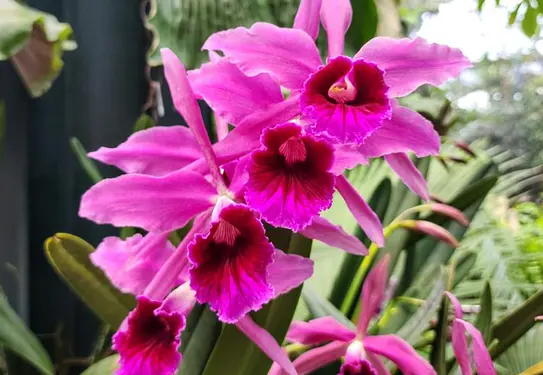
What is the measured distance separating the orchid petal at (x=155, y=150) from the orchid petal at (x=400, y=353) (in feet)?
0.68

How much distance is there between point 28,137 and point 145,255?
2.09ft

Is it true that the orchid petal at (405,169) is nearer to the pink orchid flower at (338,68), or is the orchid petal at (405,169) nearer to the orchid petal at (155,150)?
the pink orchid flower at (338,68)

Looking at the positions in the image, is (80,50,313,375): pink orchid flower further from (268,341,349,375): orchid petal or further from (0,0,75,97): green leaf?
(0,0,75,97): green leaf

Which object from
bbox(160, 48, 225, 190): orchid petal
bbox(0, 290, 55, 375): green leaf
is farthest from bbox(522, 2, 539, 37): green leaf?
bbox(0, 290, 55, 375): green leaf

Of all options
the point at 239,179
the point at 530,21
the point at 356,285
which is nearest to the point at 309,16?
the point at 239,179

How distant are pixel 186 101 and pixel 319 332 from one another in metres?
0.22

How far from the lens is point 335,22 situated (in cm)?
34

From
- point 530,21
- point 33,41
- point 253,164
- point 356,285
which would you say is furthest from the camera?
point 530,21

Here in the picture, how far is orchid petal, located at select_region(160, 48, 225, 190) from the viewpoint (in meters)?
0.32

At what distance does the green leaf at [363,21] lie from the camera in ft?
2.56

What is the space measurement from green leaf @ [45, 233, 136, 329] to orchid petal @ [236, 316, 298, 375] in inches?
7.3

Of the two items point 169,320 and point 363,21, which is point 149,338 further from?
point 363,21

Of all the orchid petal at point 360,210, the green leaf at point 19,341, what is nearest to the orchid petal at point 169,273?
the orchid petal at point 360,210

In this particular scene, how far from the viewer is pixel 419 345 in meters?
0.55
